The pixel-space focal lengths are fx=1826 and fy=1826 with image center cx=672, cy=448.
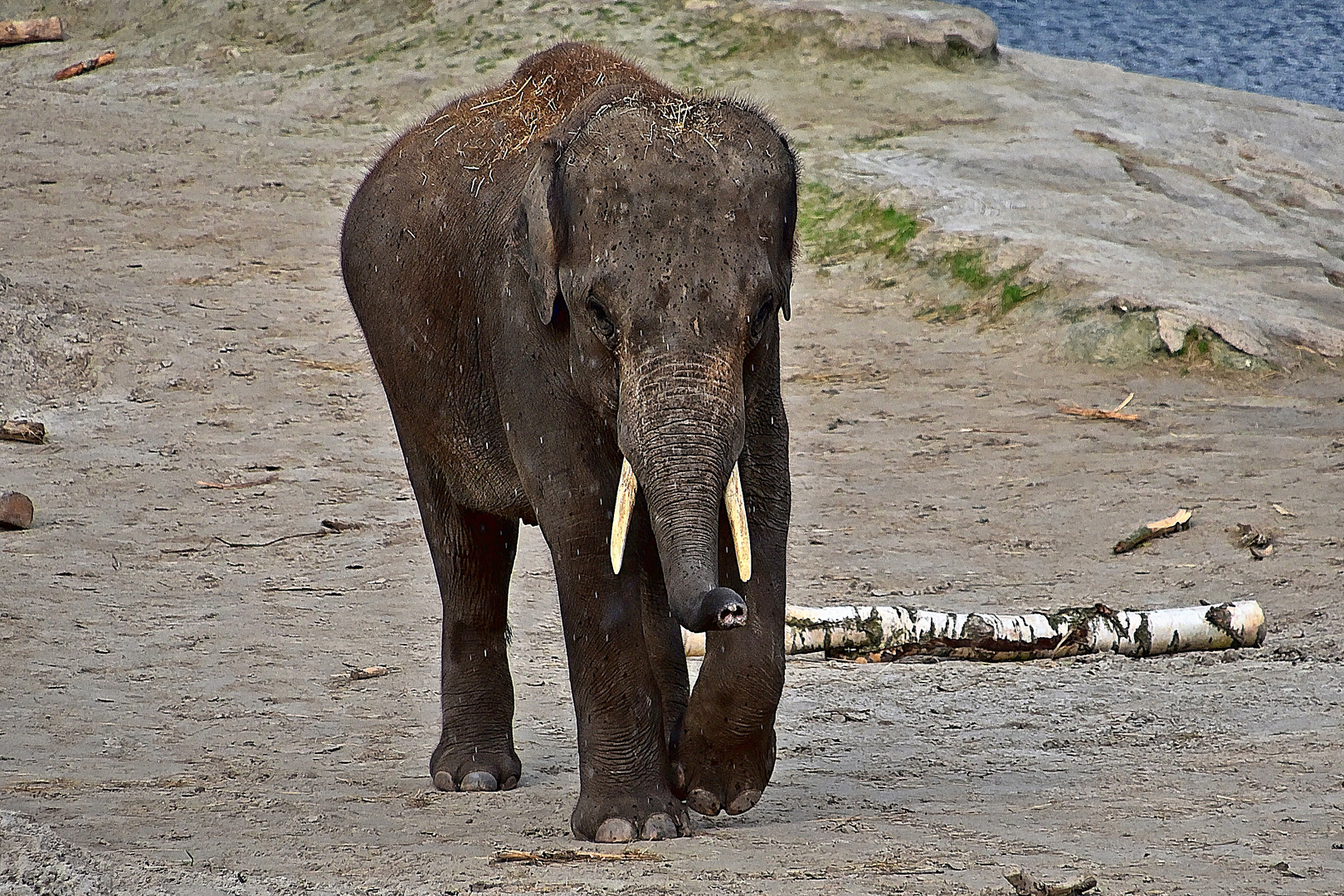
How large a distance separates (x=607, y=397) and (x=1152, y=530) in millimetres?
5296

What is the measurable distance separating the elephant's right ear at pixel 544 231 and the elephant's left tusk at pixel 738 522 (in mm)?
707

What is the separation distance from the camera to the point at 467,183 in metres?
5.94

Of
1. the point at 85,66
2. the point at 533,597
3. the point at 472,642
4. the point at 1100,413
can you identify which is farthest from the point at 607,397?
the point at 85,66

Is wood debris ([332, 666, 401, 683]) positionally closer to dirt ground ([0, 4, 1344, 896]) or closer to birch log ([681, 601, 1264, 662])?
dirt ground ([0, 4, 1344, 896])

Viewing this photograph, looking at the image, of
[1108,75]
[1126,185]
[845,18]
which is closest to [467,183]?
[1126,185]

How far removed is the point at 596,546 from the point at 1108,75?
17239 mm

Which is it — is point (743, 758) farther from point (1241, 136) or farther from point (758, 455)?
point (1241, 136)

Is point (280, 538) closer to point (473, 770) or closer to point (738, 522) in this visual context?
point (473, 770)

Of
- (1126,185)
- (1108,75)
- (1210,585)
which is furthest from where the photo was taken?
(1108,75)

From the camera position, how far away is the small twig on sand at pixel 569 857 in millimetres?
4746

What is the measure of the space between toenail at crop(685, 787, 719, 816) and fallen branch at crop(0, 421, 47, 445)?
284 inches

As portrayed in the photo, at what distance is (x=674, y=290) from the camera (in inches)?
184

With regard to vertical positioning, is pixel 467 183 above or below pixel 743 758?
above

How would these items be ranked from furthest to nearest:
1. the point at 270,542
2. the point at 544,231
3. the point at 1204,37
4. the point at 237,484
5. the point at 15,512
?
the point at 1204,37, the point at 237,484, the point at 270,542, the point at 15,512, the point at 544,231
